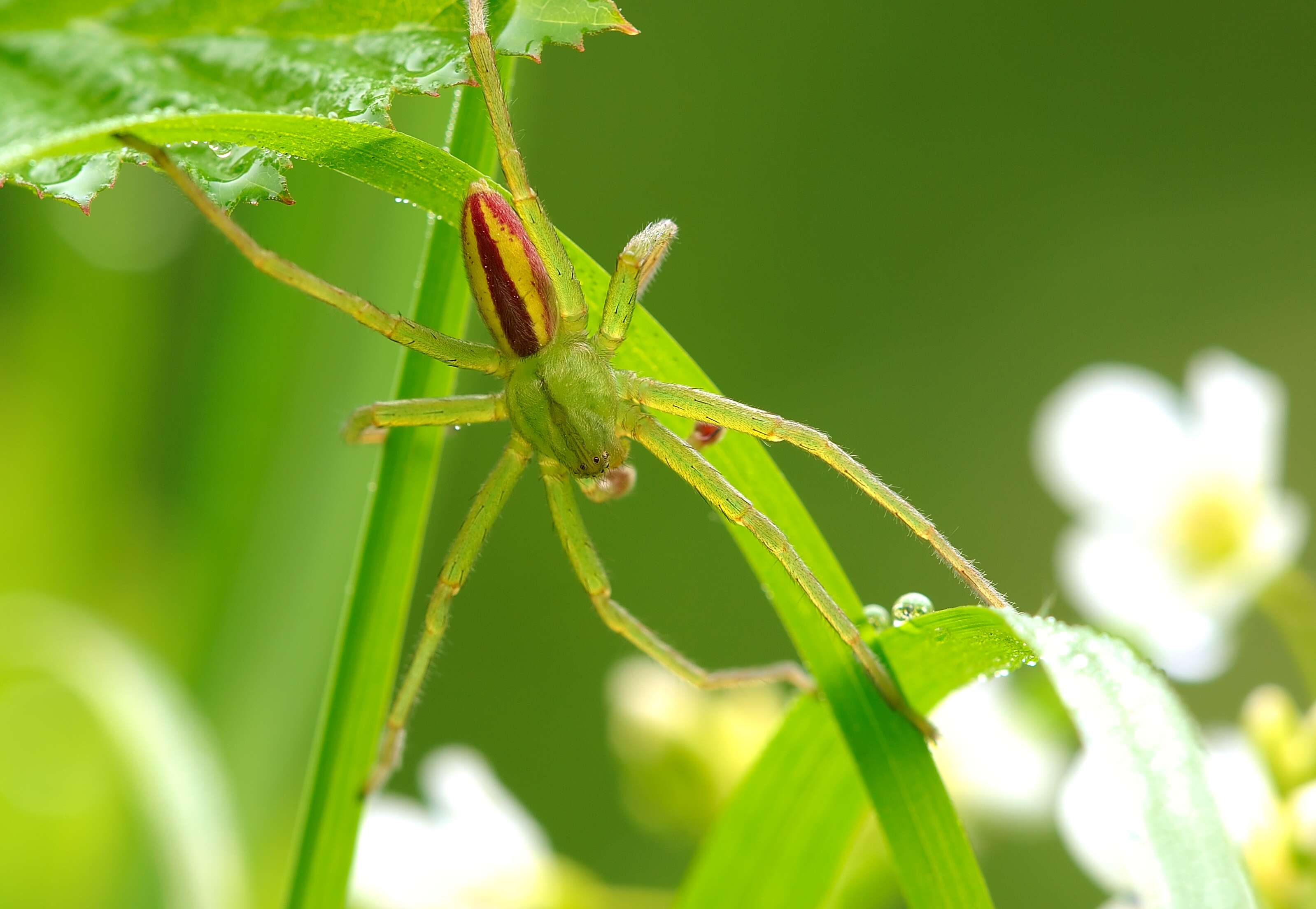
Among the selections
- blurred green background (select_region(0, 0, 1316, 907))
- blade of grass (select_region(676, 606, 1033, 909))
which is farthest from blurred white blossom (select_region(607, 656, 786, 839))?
blurred green background (select_region(0, 0, 1316, 907))

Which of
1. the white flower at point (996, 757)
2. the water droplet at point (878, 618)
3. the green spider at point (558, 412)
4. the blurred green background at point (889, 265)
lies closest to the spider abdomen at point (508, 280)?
the green spider at point (558, 412)

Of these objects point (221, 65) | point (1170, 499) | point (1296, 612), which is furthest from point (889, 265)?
point (221, 65)

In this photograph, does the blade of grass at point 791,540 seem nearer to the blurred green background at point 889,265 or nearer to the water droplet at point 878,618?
the water droplet at point 878,618

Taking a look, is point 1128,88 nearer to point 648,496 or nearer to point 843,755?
point 648,496

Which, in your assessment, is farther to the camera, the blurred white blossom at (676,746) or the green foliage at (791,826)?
the blurred white blossom at (676,746)

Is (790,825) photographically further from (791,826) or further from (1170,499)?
(1170,499)

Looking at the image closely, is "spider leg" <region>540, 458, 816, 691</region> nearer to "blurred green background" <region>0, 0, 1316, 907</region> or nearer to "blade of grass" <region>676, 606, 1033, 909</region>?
"blade of grass" <region>676, 606, 1033, 909</region>
